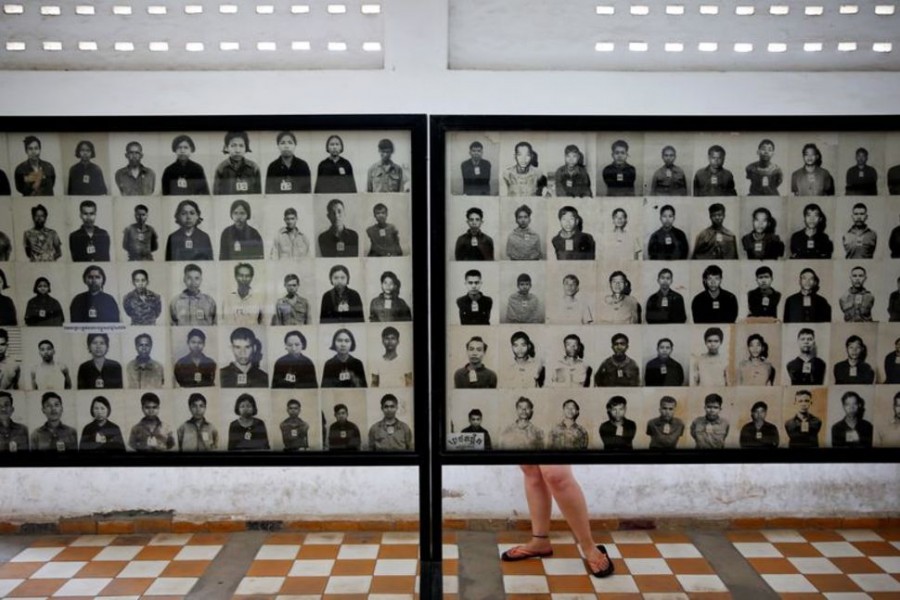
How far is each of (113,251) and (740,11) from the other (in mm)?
2486

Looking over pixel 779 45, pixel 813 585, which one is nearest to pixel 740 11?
pixel 779 45

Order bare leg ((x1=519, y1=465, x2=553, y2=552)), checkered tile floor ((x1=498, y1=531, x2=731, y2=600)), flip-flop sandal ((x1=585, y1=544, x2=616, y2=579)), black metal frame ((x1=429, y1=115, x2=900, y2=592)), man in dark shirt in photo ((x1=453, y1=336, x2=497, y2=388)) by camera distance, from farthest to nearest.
A: bare leg ((x1=519, y1=465, x2=553, y2=552)) → flip-flop sandal ((x1=585, y1=544, x2=616, y2=579)) → checkered tile floor ((x1=498, y1=531, x2=731, y2=600)) → man in dark shirt in photo ((x1=453, y1=336, x2=497, y2=388)) → black metal frame ((x1=429, y1=115, x2=900, y2=592))

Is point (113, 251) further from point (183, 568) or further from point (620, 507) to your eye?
point (620, 507)

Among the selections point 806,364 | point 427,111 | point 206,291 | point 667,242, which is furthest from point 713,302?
point 427,111

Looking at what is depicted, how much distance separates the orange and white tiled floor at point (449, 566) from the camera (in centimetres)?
386

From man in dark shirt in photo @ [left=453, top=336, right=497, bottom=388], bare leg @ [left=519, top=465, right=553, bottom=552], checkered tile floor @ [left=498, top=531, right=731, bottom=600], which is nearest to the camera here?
man in dark shirt in photo @ [left=453, top=336, right=497, bottom=388]

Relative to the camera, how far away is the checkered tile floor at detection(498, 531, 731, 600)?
12.6 feet

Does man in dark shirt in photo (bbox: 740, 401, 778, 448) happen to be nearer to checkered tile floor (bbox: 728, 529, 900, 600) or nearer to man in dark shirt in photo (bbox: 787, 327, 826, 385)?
man in dark shirt in photo (bbox: 787, 327, 826, 385)

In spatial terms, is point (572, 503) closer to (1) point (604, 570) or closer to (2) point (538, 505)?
(2) point (538, 505)

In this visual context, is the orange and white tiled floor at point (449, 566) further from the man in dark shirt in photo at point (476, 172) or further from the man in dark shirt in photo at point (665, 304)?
the man in dark shirt in photo at point (476, 172)

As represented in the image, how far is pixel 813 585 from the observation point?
3.92m

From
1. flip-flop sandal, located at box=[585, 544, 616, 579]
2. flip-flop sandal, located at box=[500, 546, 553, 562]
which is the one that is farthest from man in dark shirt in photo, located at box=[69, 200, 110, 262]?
flip-flop sandal, located at box=[585, 544, 616, 579]

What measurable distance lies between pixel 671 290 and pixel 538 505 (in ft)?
6.95

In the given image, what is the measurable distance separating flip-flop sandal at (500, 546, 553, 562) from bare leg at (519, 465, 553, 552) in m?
0.02
